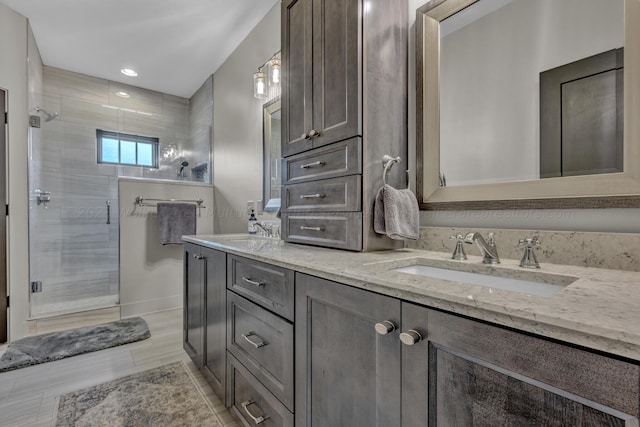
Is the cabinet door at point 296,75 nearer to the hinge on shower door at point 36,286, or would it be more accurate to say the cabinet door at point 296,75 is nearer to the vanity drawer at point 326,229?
the vanity drawer at point 326,229

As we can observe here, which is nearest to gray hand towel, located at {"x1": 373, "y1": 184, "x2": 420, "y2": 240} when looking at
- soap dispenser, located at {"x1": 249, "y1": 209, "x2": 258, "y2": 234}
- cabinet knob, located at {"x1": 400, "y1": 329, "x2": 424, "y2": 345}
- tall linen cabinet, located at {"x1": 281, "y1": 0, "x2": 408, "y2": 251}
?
tall linen cabinet, located at {"x1": 281, "y1": 0, "x2": 408, "y2": 251}

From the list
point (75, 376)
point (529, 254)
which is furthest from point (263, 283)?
point (75, 376)

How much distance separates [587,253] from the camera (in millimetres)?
867

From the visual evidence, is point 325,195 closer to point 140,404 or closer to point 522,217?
point 522,217

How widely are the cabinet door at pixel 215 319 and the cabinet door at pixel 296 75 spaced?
26.9 inches

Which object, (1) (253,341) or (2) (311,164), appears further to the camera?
(2) (311,164)

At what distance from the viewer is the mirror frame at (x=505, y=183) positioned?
0.83 metres

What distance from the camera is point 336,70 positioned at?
1292mm

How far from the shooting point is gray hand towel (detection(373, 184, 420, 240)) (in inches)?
45.4

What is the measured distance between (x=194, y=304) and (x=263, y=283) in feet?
3.00

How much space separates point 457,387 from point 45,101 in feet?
14.3

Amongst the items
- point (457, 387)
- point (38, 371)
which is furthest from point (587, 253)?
point (38, 371)

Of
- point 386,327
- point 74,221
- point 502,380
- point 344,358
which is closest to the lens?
point 502,380

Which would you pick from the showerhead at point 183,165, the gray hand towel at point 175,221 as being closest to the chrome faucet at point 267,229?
the gray hand towel at point 175,221
